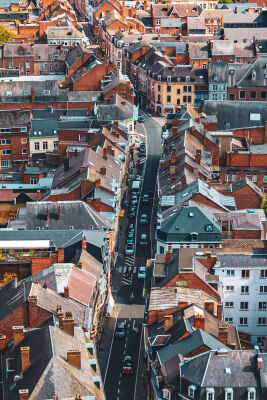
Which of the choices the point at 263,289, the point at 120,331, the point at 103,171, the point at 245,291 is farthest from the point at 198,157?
the point at 120,331

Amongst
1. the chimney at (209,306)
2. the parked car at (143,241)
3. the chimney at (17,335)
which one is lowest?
the parked car at (143,241)

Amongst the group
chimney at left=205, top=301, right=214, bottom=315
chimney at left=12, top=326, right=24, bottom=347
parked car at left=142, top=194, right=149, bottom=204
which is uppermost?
chimney at left=12, top=326, right=24, bottom=347

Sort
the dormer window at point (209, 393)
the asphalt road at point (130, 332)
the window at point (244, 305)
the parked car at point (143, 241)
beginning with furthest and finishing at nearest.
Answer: the parked car at point (143, 241)
the window at point (244, 305)
the asphalt road at point (130, 332)
the dormer window at point (209, 393)

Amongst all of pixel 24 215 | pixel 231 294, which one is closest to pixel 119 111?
pixel 24 215

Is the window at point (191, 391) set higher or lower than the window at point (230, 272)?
lower

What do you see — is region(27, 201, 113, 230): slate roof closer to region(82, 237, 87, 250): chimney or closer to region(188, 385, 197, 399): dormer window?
region(82, 237, 87, 250): chimney

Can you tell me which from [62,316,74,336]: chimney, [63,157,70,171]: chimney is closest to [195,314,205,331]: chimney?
[62,316,74,336]: chimney

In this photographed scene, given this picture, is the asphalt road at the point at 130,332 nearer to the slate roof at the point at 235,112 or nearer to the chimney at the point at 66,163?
the chimney at the point at 66,163

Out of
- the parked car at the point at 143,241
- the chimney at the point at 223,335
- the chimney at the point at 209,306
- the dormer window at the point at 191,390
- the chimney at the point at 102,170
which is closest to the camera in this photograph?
the dormer window at the point at 191,390

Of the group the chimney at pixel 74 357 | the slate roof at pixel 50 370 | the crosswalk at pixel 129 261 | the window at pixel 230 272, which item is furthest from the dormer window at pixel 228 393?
the crosswalk at pixel 129 261
